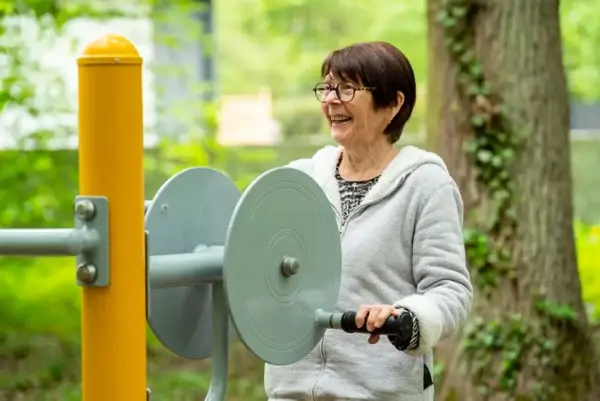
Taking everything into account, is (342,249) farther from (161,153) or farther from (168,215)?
(161,153)

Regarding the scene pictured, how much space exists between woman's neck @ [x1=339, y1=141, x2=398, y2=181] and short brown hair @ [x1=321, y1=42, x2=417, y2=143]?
0.37ft

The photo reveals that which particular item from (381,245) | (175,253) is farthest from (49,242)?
(381,245)

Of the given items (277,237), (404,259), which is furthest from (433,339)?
(277,237)

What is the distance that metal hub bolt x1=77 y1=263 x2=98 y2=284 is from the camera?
1.99m

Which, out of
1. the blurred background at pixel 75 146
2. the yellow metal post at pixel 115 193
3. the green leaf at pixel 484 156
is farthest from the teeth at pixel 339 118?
the blurred background at pixel 75 146

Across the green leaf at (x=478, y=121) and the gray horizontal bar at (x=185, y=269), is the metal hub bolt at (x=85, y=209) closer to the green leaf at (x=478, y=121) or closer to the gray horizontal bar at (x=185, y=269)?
the gray horizontal bar at (x=185, y=269)

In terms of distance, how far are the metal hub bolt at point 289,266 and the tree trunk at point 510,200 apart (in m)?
3.19

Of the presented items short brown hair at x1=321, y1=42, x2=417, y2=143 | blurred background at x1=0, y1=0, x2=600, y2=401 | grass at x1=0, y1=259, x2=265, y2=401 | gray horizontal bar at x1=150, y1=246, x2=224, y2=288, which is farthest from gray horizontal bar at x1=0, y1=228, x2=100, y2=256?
grass at x1=0, y1=259, x2=265, y2=401

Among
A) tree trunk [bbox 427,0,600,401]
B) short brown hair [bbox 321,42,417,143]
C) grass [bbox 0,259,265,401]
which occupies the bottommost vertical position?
grass [bbox 0,259,265,401]

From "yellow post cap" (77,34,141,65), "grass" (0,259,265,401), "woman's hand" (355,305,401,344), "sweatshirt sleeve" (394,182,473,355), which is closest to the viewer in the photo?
"yellow post cap" (77,34,141,65)

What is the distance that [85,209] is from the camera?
2.00 metres

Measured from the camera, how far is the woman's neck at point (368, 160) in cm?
271

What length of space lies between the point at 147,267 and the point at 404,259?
704 millimetres

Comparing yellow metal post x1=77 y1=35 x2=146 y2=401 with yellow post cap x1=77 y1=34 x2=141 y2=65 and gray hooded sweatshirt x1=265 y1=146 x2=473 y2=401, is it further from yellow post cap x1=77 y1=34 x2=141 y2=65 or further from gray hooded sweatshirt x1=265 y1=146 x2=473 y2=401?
gray hooded sweatshirt x1=265 y1=146 x2=473 y2=401
